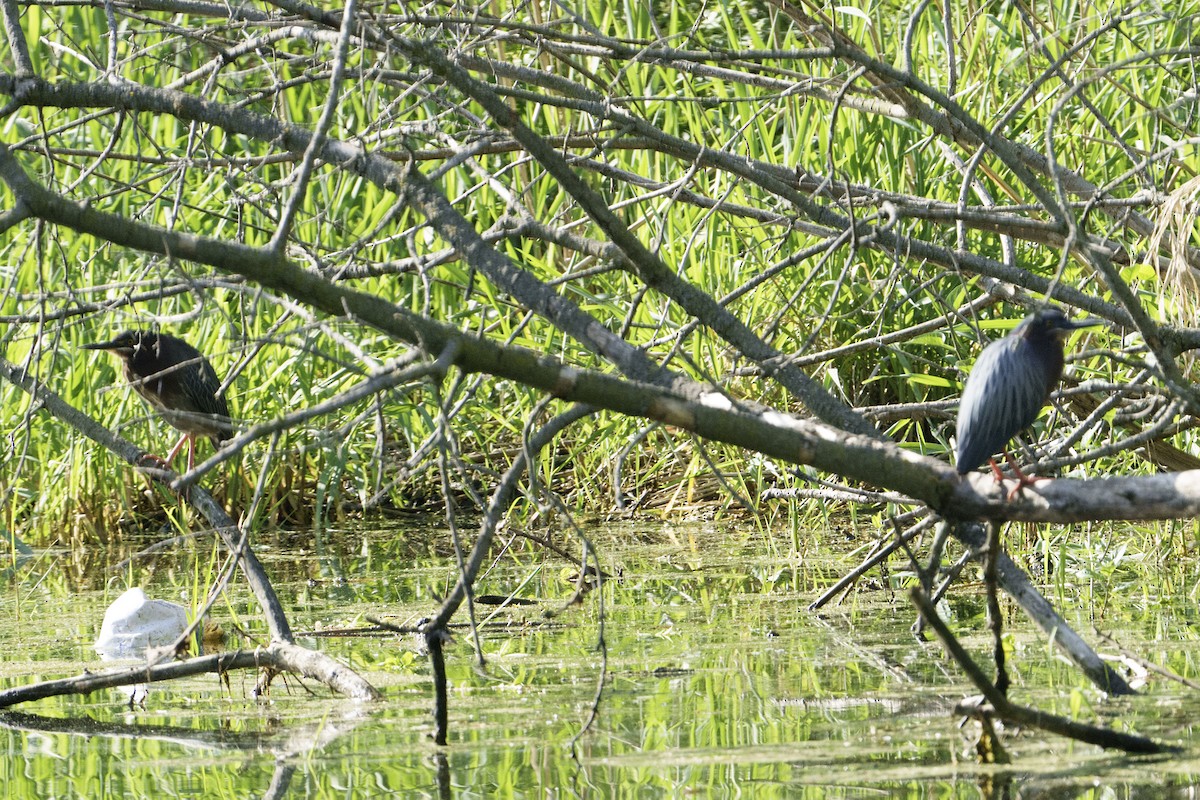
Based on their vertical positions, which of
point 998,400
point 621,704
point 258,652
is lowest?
point 621,704

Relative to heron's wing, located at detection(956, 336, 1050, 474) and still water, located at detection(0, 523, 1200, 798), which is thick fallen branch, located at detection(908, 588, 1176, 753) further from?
heron's wing, located at detection(956, 336, 1050, 474)

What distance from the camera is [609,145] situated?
3812 millimetres

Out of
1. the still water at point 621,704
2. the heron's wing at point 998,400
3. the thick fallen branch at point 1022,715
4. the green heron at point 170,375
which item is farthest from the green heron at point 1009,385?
the green heron at point 170,375

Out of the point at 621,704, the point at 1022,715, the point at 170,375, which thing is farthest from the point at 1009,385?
the point at 170,375

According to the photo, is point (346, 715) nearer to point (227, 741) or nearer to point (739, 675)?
point (227, 741)

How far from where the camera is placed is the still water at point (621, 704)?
273 cm

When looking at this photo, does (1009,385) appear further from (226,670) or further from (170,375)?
(170,375)

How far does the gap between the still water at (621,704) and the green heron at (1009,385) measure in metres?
0.54

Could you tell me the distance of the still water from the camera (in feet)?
8.95

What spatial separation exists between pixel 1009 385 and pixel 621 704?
1090 millimetres

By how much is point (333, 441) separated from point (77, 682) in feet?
5.77

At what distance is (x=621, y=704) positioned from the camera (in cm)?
328

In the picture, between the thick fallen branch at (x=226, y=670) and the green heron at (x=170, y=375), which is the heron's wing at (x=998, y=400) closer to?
the thick fallen branch at (x=226, y=670)

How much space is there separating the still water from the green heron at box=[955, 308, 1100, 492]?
0.54 meters
